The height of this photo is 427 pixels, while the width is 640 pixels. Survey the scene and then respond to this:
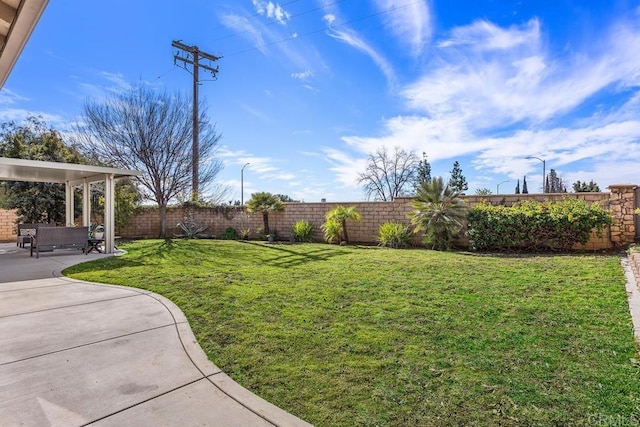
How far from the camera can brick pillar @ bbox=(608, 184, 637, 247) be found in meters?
8.56

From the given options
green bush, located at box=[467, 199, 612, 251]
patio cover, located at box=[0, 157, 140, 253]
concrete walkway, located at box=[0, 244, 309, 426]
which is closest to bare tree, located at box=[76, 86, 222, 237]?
patio cover, located at box=[0, 157, 140, 253]

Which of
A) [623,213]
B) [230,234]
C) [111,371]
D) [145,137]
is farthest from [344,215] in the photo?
[111,371]

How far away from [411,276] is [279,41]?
1101 centimetres

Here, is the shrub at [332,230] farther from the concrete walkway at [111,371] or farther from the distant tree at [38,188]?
the distant tree at [38,188]

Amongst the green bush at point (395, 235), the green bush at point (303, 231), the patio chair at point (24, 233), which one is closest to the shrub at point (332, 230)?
the green bush at point (303, 231)

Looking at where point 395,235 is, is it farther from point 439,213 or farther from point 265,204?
point 265,204

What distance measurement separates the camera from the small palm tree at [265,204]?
14602mm

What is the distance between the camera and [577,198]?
9.17m

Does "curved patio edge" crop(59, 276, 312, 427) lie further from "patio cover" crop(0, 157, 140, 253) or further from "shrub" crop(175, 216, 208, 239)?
"shrub" crop(175, 216, 208, 239)

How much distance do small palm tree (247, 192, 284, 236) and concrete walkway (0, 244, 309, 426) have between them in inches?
388

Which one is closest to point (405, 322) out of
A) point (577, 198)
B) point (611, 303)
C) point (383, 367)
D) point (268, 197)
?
point (383, 367)

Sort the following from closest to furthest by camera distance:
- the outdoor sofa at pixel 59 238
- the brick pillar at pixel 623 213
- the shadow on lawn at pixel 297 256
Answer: the shadow on lawn at pixel 297 256
the brick pillar at pixel 623 213
the outdoor sofa at pixel 59 238

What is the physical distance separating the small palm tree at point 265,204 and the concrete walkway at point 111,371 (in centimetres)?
987

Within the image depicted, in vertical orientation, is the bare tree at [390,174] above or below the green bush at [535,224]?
above
